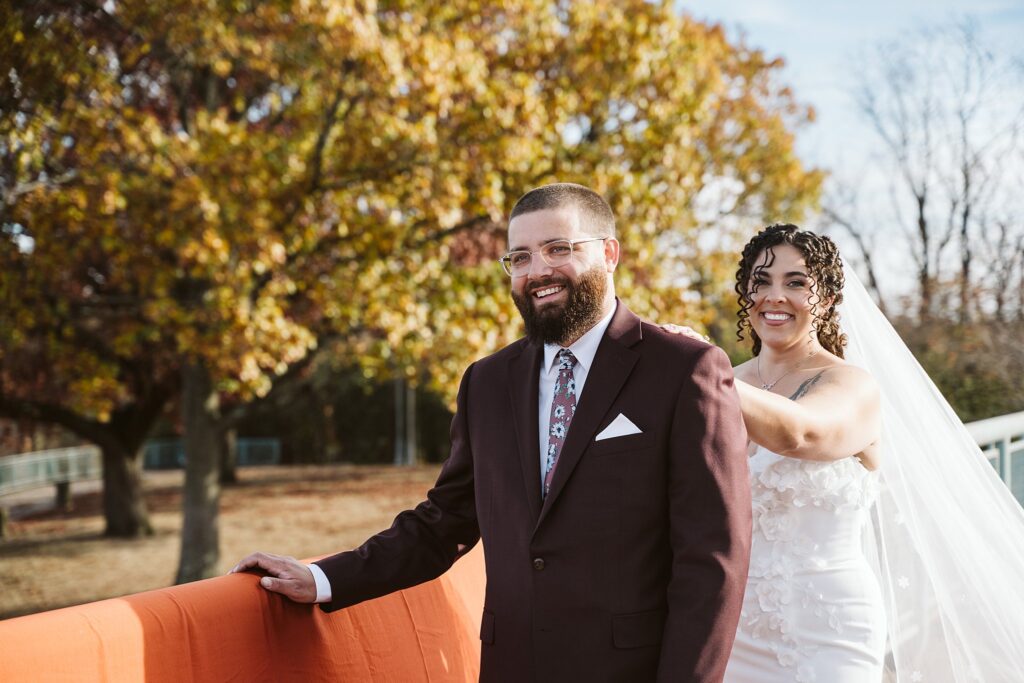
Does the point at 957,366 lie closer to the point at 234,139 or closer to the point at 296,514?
the point at 234,139

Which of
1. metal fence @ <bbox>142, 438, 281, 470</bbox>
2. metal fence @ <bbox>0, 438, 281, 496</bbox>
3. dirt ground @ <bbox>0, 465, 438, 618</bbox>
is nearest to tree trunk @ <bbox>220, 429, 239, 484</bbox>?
dirt ground @ <bbox>0, 465, 438, 618</bbox>

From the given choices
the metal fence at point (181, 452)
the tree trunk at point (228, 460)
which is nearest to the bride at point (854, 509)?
the tree trunk at point (228, 460)

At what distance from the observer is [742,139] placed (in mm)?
18531

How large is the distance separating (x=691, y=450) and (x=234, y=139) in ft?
24.3

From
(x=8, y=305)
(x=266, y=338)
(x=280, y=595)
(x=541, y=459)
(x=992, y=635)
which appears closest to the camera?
(x=541, y=459)

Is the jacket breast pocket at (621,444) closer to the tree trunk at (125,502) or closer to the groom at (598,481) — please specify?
the groom at (598,481)

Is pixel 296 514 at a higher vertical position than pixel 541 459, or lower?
lower

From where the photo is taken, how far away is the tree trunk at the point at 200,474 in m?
10.9

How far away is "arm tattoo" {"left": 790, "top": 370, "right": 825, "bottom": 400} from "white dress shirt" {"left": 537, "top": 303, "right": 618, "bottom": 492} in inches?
34.1

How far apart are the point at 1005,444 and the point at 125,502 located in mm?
14843

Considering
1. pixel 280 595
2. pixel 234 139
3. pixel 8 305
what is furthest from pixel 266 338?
pixel 280 595

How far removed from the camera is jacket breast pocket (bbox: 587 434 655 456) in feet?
6.92

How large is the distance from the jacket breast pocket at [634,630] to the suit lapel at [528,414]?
1.06 feet

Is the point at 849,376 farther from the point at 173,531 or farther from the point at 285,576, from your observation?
the point at 173,531
